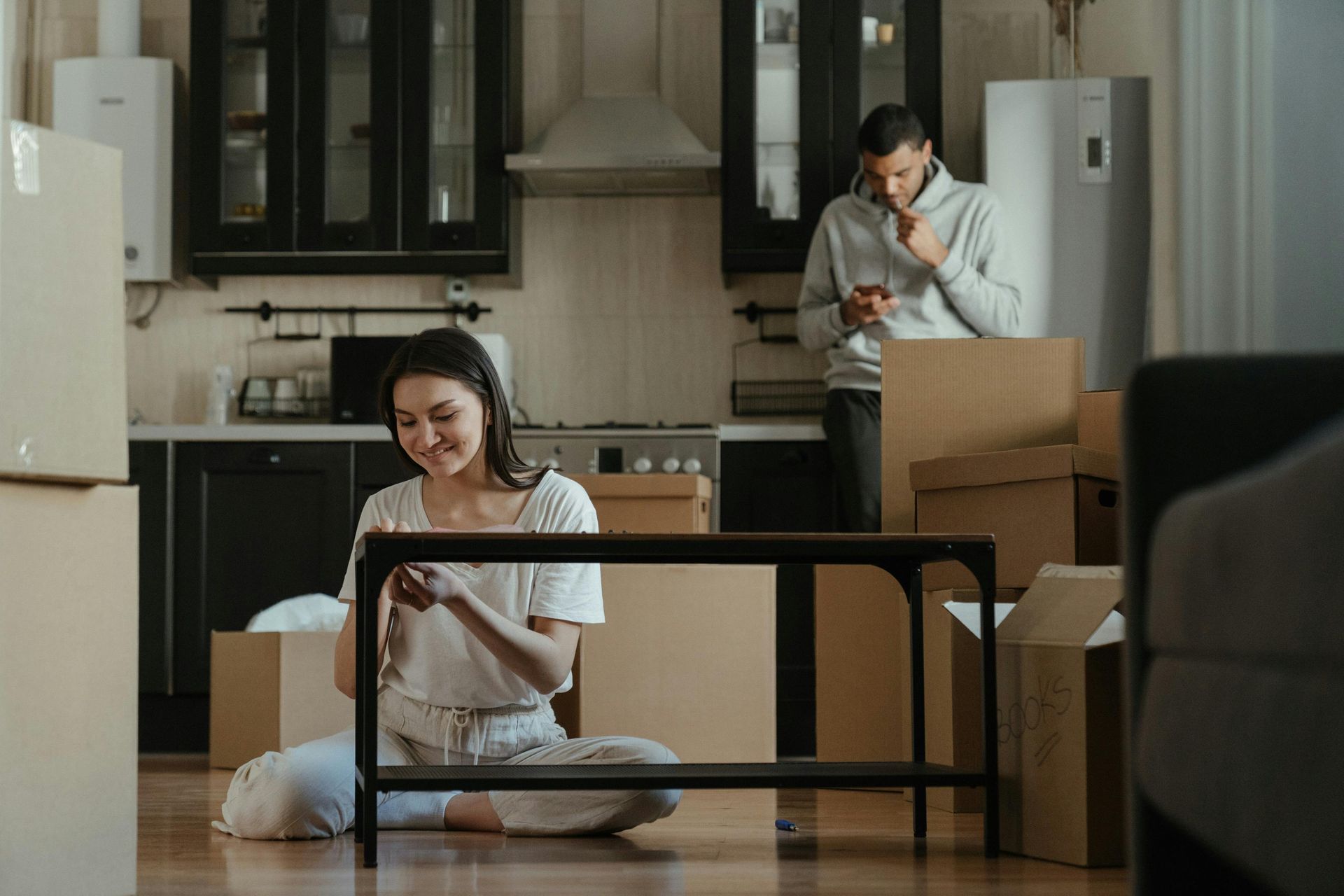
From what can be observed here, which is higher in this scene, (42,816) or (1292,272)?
(1292,272)

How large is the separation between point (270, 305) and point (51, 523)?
10.2ft

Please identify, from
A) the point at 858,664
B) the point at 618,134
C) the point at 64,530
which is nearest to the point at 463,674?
the point at 64,530

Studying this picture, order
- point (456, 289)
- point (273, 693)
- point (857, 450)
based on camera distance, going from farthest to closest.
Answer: point (456, 289) < point (857, 450) < point (273, 693)

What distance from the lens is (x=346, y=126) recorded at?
4129 mm

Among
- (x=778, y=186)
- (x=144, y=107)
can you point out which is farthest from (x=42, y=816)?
(x=144, y=107)

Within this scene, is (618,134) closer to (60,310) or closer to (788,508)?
(788,508)

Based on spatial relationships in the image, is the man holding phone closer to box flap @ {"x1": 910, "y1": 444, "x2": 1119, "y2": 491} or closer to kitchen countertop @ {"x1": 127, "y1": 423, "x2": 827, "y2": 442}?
kitchen countertop @ {"x1": 127, "y1": 423, "x2": 827, "y2": 442}

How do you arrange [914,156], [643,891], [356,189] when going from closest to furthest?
[643,891] < [914,156] < [356,189]

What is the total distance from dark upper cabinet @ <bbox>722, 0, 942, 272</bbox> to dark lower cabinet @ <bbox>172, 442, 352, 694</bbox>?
1.30 meters

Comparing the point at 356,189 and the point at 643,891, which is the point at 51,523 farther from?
the point at 356,189

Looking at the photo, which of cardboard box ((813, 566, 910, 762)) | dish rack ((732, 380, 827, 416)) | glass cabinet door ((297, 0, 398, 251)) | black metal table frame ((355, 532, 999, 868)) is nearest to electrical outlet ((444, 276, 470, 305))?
glass cabinet door ((297, 0, 398, 251))

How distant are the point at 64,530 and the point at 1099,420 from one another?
68.0 inches

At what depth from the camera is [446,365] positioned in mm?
2057

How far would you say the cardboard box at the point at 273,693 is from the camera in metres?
3.15
